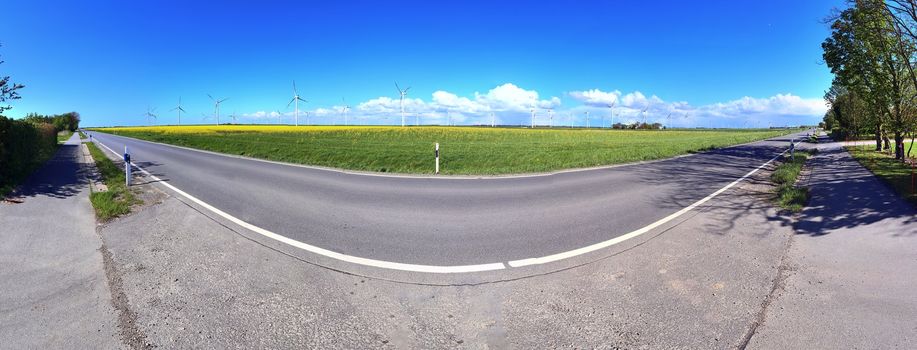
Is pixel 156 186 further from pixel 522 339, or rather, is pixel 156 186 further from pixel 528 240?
pixel 522 339

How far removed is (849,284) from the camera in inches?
159

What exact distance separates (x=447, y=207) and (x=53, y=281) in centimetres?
527

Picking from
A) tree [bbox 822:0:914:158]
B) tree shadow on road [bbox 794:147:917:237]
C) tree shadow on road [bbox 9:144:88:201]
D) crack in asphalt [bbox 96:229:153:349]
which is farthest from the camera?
tree [bbox 822:0:914:158]

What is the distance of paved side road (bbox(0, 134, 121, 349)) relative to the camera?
3127 millimetres

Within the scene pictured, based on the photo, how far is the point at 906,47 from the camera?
14.8 meters

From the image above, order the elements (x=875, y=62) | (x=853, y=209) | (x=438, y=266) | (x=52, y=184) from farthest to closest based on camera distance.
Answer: (x=875, y=62), (x=52, y=184), (x=853, y=209), (x=438, y=266)

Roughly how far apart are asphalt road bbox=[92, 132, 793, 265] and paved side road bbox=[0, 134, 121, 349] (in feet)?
6.75

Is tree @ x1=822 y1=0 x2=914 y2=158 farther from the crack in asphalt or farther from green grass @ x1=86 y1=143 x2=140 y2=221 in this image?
green grass @ x1=86 y1=143 x2=140 y2=221

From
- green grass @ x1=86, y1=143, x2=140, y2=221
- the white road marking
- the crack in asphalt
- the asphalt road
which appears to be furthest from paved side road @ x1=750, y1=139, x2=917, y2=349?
green grass @ x1=86, y1=143, x2=140, y2=221

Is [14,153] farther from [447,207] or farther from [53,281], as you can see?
[447,207]

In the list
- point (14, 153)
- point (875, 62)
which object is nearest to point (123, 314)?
point (14, 153)

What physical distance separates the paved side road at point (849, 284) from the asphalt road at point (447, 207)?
210 centimetres

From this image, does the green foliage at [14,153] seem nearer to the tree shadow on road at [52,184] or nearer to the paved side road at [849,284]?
the tree shadow on road at [52,184]

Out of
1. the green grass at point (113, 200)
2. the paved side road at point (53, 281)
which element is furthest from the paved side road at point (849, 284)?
the green grass at point (113, 200)
